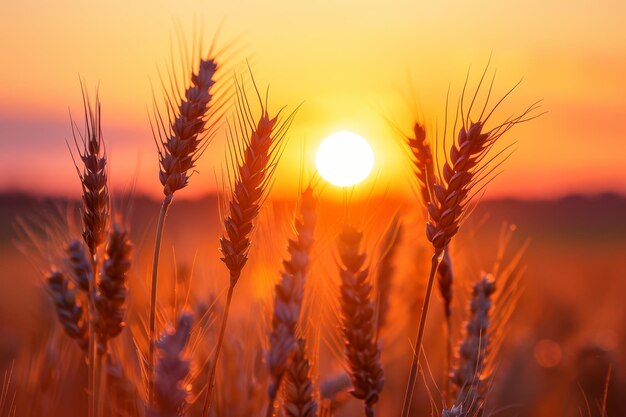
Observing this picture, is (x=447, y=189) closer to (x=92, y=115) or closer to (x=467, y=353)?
(x=467, y=353)

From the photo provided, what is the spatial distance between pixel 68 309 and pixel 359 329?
1099mm

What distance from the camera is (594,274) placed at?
1315cm

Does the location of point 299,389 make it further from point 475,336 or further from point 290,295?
point 475,336

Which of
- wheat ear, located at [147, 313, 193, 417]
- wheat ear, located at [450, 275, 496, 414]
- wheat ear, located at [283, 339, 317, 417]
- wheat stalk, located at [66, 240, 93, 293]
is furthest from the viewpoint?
wheat ear, located at [450, 275, 496, 414]

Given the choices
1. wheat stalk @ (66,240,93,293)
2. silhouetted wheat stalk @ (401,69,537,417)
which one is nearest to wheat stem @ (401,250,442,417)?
silhouetted wheat stalk @ (401,69,537,417)

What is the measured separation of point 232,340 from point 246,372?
0.33 meters

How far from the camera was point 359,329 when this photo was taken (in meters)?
2.50

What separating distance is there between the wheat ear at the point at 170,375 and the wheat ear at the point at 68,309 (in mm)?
1210

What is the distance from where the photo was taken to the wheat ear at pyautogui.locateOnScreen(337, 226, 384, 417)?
8.18ft

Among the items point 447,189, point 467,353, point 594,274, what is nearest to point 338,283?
point 447,189

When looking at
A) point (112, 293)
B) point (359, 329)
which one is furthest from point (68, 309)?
point (359, 329)

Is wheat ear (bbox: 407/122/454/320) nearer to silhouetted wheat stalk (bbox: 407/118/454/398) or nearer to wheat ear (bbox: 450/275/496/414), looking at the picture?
silhouetted wheat stalk (bbox: 407/118/454/398)

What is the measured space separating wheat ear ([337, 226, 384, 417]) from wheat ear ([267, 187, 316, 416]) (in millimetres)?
195

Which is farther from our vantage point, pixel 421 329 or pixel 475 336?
pixel 475 336
